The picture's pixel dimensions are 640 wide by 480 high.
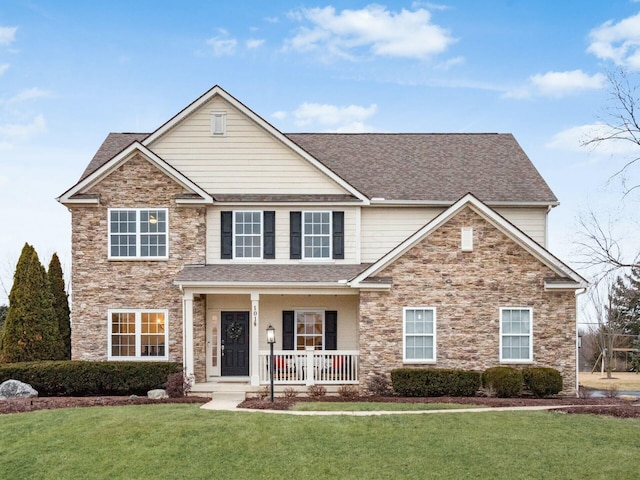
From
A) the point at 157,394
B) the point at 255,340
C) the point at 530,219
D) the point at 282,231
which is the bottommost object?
the point at 157,394

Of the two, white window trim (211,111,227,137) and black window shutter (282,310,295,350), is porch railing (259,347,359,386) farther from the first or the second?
white window trim (211,111,227,137)

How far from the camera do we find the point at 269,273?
2119 centimetres

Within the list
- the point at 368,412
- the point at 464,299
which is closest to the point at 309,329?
the point at 464,299

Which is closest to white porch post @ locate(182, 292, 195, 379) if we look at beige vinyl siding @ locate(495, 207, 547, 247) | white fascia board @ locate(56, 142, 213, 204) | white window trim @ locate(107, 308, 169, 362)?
white window trim @ locate(107, 308, 169, 362)

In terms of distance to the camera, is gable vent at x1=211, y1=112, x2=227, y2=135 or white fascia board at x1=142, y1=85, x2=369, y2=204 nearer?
white fascia board at x1=142, y1=85, x2=369, y2=204

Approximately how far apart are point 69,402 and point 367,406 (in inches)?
322

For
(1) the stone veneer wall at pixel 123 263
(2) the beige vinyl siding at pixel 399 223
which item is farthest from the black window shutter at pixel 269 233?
(2) the beige vinyl siding at pixel 399 223

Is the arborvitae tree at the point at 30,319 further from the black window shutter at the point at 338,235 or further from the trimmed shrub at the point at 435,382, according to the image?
the trimmed shrub at the point at 435,382

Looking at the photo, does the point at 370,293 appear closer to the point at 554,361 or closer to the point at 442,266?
the point at 442,266

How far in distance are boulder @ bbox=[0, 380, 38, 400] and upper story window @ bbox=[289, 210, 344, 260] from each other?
913cm

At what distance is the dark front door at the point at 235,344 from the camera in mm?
22047

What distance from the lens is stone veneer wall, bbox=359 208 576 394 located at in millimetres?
19438

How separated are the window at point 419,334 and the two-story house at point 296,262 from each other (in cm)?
4

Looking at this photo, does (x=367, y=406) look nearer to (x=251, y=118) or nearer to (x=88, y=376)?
(x=88, y=376)
